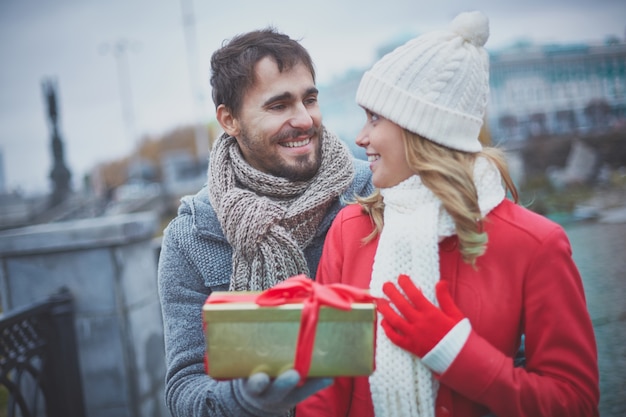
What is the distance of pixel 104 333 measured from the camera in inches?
149

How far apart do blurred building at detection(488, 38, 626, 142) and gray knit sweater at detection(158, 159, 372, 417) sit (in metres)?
12.5

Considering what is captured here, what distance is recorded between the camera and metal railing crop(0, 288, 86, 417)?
123 inches

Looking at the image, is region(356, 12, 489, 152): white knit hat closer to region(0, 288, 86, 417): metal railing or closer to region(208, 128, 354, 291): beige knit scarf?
region(208, 128, 354, 291): beige knit scarf

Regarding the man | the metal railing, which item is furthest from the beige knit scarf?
the metal railing

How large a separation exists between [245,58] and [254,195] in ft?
2.00

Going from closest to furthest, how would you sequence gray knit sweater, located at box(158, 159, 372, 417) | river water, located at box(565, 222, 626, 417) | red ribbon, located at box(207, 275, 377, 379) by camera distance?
red ribbon, located at box(207, 275, 377, 379)
gray knit sweater, located at box(158, 159, 372, 417)
river water, located at box(565, 222, 626, 417)

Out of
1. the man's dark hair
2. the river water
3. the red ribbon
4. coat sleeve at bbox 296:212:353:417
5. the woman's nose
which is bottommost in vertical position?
the river water

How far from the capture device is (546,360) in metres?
1.57

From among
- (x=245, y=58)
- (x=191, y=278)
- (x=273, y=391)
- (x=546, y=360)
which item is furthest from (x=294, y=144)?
(x=546, y=360)

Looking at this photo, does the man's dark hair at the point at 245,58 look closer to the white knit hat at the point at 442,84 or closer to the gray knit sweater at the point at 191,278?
the gray knit sweater at the point at 191,278

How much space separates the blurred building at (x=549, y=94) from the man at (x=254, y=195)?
12244mm

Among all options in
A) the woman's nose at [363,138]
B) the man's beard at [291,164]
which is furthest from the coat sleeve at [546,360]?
the man's beard at [291,164]

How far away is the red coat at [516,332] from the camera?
5.02 ft

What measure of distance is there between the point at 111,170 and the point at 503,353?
333 feet
